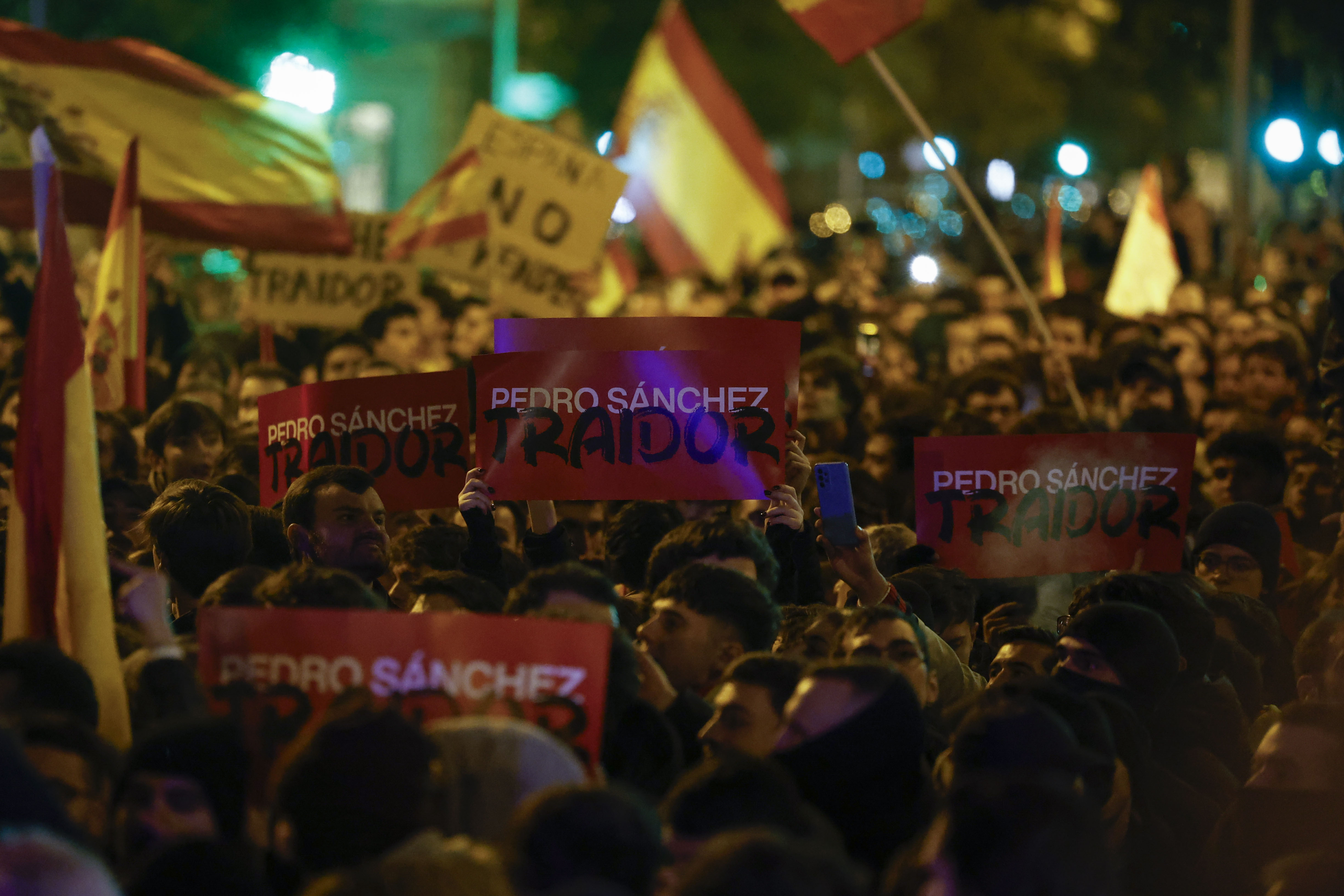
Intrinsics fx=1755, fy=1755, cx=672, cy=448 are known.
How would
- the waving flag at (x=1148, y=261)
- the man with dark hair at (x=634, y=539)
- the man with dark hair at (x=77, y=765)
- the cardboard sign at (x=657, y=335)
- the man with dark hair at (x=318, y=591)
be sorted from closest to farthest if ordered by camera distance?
the man with dark hair at (x=77, y=765) → the man with dark hair at (x=318, y=591) → the cardboard sign at (x=657, y=335) → the man with dark hair at (x=634, y=539) → the waving flag at (x=1148, y=261)

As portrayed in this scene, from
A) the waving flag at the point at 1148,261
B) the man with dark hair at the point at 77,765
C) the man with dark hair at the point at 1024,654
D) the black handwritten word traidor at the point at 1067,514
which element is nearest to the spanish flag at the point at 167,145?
the black handwritten word traidor at the point at 1067,514

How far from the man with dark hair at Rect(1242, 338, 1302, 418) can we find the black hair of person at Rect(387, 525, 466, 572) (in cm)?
582

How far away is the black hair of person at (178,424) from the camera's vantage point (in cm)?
787

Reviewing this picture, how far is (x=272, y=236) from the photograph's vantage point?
35.0 feet

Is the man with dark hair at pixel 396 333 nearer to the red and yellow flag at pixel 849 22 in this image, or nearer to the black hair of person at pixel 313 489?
the red and yellow flag at pixel 849 22

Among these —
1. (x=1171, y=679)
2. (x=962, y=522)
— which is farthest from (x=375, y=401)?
(x=1171, y=679)

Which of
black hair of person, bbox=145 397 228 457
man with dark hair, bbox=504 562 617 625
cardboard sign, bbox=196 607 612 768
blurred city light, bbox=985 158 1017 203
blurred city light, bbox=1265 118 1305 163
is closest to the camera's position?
cardboard sign, bbox=196 607 612 768

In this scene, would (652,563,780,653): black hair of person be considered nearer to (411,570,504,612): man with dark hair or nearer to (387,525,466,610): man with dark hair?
(411,570,504,612): man with dark hair

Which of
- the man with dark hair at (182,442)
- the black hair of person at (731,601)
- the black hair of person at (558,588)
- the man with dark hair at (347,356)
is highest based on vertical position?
the man with dark hair at (347,356)

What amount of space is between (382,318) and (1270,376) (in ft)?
18.2

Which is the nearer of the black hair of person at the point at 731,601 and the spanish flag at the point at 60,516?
the spanish flag at the point at 60,516

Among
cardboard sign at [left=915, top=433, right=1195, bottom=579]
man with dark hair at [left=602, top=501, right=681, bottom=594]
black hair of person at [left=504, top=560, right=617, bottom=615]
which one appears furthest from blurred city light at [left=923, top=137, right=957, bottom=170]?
black hair of person at [left=504, top=560, right=617, bottom=615]

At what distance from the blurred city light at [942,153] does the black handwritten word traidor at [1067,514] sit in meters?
2.77

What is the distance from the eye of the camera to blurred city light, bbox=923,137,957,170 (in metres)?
8.92
